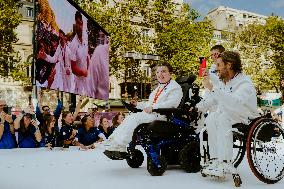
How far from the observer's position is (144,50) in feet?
104

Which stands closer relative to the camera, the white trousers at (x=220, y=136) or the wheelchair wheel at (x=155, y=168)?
the white trousers at (x=220, y=136)

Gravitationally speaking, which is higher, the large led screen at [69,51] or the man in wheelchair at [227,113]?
the large led screen at [69,51]

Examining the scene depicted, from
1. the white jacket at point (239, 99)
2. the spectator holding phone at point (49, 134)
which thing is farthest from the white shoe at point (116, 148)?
the spectator holding phone at point (49, 134)

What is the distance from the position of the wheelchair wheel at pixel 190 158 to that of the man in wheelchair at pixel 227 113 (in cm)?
68

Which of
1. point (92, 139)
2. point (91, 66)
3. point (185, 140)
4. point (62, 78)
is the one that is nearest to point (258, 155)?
point (185, 140)

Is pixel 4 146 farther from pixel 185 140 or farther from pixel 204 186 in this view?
pixel 204 186

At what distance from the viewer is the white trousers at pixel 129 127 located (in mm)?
4102

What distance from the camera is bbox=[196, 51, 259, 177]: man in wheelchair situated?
342cm

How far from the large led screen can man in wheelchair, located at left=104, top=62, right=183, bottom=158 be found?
17.4 feet

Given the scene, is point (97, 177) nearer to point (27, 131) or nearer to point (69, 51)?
point (27, 131)

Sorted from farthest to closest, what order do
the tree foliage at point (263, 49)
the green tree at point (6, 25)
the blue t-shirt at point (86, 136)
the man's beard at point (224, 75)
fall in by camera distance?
the tree foliage at point (263, 49), the green tree at point (6, 25), the blue t-shirt at point (86, 136), the man's beard at point (224, 75)

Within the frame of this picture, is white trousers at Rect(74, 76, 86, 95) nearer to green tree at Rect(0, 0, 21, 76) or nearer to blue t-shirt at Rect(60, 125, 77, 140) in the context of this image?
blue t-shirt at Rect(60, 125, 77, 140)

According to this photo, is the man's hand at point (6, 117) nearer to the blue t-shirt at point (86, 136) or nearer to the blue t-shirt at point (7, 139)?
the blue t-shirt at point (7, 139)

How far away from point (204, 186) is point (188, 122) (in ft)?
4.36
